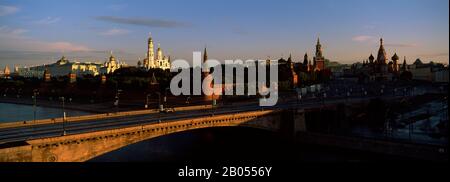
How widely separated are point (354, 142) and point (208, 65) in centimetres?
4222

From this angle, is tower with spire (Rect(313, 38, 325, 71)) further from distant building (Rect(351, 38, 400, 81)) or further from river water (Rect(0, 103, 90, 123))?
river water (Rect(0, 103, 90, 123))

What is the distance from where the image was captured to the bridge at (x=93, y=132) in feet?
84.1

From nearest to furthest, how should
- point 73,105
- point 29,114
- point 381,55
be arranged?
point 29,114
point 73,105
point 381,55

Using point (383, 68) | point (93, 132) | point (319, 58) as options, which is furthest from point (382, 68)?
point (93, 132)

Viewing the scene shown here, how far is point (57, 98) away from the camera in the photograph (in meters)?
108

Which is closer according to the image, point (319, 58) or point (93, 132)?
point (93, 132)

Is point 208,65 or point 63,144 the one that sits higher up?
point 208,65

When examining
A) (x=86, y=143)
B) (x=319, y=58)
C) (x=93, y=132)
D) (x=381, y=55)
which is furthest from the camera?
(x=381, y=55)

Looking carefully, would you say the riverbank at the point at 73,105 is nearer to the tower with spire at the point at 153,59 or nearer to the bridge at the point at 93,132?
the bridge at the point at 93,132

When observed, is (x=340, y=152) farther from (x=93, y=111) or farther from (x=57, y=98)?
(x=57, y=98)

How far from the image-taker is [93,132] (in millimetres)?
28891

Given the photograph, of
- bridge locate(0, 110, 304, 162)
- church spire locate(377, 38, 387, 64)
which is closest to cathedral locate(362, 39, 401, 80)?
church spire locate(377, 38, 387, 64)

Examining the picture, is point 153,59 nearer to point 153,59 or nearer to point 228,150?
point 153,59
